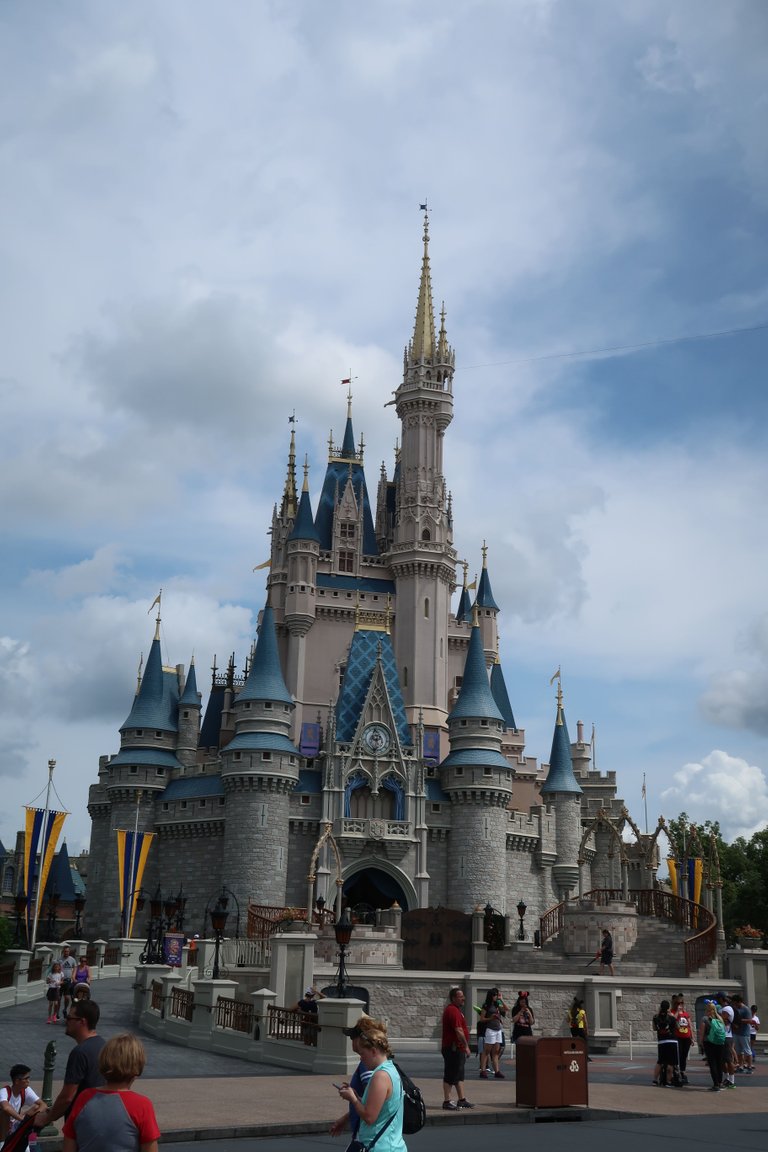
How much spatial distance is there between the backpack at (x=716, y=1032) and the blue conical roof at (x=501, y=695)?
5568 centimetres

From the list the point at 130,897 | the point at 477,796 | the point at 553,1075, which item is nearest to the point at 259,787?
the point at 130,897

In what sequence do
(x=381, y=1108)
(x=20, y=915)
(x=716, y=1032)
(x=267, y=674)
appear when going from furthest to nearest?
(x=267, y=674) → (x=20, y=915) → (x=716, y=1032) → (x=381, y=1108)

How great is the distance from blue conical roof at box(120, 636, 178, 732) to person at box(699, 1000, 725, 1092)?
48.0 metres

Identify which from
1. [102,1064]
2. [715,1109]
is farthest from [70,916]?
[102,1064]

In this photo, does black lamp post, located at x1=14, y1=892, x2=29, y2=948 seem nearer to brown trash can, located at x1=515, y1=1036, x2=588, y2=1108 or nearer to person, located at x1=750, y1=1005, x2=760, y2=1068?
person, located at x1=750, y1=1005, x2=760, y2=1068

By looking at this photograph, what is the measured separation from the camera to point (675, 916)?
4281 centimetres

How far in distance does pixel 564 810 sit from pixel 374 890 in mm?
12886

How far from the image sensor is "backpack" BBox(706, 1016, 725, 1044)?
2000cm

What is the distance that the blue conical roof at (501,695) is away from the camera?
7656 cm

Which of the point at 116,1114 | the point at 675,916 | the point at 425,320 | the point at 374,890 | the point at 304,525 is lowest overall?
the point at 116,1114

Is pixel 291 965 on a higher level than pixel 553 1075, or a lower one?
higher

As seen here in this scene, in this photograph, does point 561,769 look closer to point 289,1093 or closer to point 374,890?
point 374,890

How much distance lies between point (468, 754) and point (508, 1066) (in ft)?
121

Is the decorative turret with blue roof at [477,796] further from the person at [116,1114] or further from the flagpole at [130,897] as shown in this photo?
the person at [116,1114]
